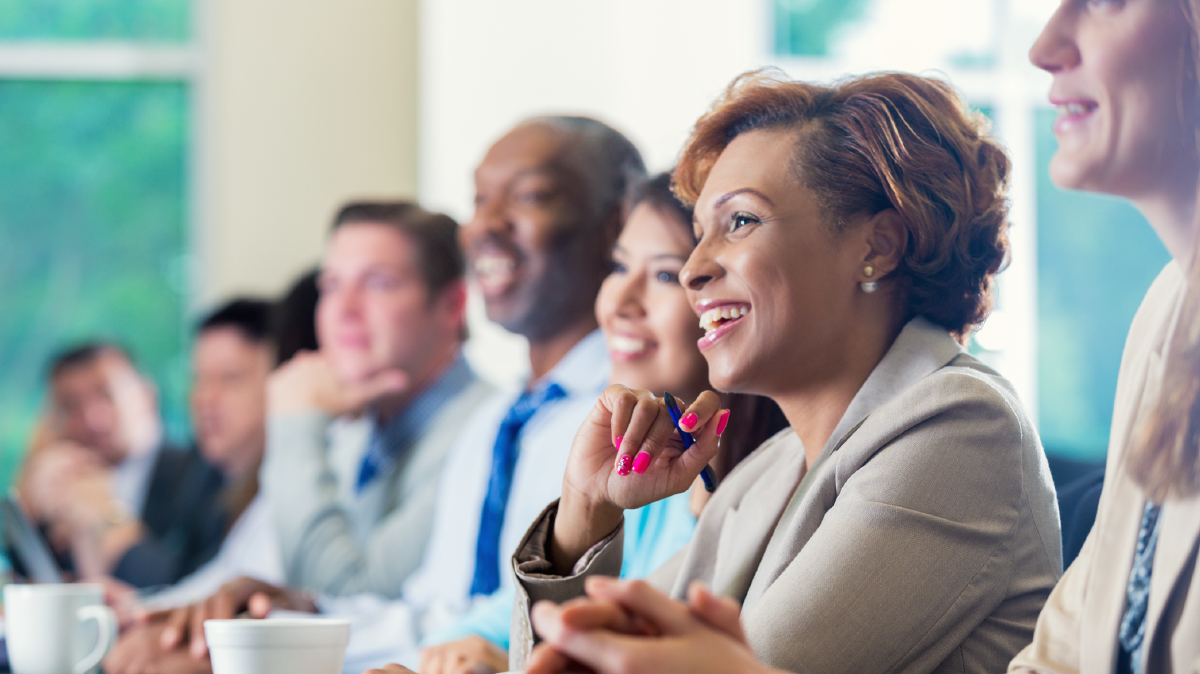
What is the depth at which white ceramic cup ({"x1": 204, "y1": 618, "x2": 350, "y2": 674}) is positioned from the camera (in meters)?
0.78

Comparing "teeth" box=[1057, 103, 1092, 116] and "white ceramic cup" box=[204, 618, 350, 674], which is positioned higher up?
"teeth" box=[1057, 103, 1092, 116]

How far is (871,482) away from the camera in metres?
0.80

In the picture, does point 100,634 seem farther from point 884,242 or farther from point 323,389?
point 323,389

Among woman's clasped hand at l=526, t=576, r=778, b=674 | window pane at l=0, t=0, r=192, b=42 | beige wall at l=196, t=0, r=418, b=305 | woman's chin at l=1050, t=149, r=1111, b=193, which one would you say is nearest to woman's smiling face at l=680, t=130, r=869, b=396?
woman's chin at l=1050, t=149, r=1111, b=193

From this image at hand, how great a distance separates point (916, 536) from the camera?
2.53ft

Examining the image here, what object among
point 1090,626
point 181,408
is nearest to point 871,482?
point 1090,626

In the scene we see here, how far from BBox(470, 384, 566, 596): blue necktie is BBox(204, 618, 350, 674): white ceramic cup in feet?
2.44

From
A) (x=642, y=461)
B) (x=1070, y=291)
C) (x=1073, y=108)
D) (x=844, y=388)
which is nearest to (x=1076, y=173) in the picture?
(x=1073, y=108)

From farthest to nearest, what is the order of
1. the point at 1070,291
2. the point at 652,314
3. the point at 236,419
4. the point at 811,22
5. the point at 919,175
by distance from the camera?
1. the point at 811,22
2. the point at 1070,291
3. the point at 236,419
4. the point at 652,314
5. the point at 919,175

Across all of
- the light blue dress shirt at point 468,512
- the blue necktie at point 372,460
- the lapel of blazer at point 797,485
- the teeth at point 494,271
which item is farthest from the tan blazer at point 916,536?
the blue necktie at point 372,460

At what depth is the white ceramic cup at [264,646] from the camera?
2.57ft

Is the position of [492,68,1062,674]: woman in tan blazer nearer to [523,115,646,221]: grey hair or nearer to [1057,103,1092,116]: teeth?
[1057,103,1092,116]: teeth

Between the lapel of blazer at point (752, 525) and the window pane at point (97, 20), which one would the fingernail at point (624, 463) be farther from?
the window pane at point (97, 20)

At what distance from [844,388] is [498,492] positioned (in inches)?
28.7
